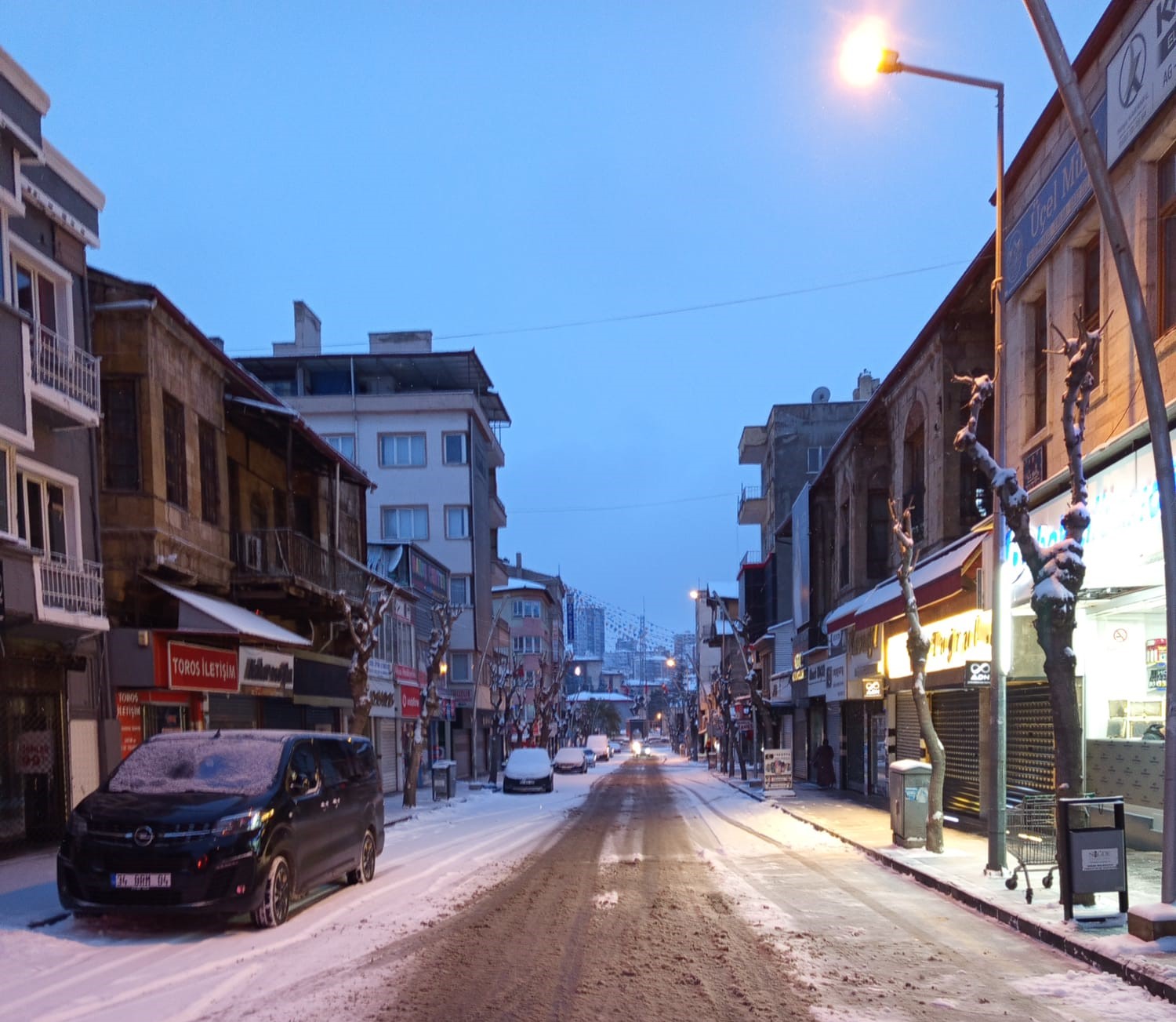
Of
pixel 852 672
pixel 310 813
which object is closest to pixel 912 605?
pixel 310 813

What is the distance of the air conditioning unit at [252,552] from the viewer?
21.5 metres

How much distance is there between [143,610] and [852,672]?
17.2 metres

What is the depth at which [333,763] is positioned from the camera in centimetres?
1143

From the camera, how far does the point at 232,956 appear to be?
8023 millimetres

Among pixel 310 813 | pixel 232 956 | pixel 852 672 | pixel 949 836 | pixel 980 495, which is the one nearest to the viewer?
pixel 232 956

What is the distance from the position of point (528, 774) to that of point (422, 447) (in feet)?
73.3

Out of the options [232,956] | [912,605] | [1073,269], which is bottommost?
[232,956]

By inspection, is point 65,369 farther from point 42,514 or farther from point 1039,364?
point 1039,364

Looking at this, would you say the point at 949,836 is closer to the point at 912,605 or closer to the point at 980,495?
the point at 912,605

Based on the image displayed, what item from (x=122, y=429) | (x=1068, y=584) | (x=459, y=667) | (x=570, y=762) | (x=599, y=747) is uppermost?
(x=122, y=429)

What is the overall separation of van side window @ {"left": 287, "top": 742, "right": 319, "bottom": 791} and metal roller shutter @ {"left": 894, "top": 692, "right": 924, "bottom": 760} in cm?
1623

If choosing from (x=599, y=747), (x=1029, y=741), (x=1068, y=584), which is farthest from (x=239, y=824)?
(x=599, y=747)

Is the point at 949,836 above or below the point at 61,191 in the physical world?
below

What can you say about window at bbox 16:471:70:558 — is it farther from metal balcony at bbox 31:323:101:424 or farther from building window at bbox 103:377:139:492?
building window at bbox 103:377:139:492
